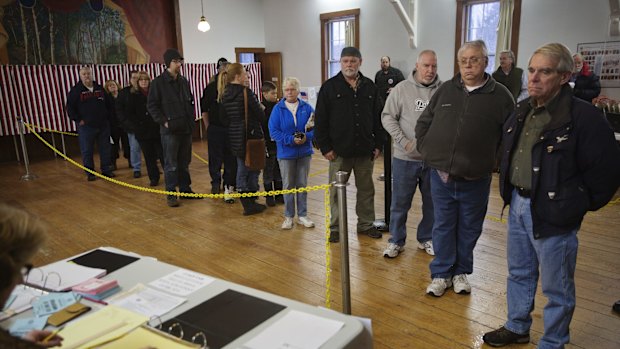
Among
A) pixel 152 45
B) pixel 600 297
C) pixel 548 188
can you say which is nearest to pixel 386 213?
pixel 600 297

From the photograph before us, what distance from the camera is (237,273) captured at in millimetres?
3447

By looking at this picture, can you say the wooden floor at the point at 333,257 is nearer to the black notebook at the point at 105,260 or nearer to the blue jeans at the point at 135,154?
the black notebook at the point at 105,260

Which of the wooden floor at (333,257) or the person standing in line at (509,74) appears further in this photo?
the person standing in line at (509,74)

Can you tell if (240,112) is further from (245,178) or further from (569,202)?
(569,202)

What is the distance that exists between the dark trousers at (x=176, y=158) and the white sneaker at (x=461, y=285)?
3461 mm

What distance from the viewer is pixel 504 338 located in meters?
2.38

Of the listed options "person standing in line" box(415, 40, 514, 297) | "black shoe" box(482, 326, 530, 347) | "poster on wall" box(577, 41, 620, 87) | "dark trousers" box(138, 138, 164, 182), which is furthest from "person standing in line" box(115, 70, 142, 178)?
"poster on wall" box(577, 41, 620, 87)

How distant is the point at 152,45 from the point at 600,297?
10308mm

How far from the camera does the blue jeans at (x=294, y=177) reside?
4234mm

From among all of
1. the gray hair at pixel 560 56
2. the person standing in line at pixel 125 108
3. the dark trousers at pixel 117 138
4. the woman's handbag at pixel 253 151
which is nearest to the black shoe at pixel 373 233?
the woman's handbag at pixel 253 151

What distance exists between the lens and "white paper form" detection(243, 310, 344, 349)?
122cm

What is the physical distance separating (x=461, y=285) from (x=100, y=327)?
233 cm

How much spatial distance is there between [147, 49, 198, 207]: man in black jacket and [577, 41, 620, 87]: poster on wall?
6227 millimetres

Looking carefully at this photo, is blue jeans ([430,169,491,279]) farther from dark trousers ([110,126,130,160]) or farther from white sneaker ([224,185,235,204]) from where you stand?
dark trousers ([110,126,130,160])
